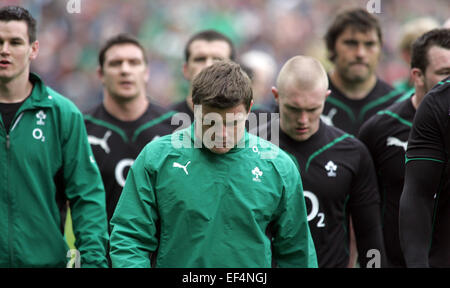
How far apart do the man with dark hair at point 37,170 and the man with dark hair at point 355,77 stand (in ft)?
8.39

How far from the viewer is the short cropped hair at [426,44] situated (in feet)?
18.6

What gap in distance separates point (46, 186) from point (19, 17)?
3.62 feet

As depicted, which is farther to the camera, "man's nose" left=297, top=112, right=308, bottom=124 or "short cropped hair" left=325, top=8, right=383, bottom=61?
"short cropped hair" left=325, top=8, right=383, bottom=61

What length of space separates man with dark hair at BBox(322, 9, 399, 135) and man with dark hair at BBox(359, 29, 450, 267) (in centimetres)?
83

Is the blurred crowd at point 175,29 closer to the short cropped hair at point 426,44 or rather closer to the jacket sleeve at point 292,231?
the short cropped hair at point 426,44

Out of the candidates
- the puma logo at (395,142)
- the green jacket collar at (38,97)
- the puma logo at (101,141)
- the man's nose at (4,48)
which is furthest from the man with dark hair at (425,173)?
the puma logo at (101,141)

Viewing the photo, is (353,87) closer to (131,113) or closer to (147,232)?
(131,113)

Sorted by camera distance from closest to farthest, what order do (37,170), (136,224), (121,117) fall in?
(136,224), (37,170), (121,117)

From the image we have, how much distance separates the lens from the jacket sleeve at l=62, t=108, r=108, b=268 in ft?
16.7

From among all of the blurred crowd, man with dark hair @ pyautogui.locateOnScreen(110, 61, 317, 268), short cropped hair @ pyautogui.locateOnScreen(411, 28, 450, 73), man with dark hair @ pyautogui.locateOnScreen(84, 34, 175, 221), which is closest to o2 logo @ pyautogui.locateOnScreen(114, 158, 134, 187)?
man with dark hair @ pyautogui.locateOnScreen(84, 34, 175, 221)

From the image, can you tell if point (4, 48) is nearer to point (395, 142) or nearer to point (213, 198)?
point (213, 198)

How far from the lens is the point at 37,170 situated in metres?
5.05

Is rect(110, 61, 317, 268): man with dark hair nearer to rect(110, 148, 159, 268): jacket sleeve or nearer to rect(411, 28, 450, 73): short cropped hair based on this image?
rect(110, 148, 159, 268): jacket sleeve

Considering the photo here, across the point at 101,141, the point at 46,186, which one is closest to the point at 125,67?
the point at 101,141
